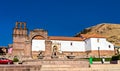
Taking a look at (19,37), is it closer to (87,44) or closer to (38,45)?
(38,45)

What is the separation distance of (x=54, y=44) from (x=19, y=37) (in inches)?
434

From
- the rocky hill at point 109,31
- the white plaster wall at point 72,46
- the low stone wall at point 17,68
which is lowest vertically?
the low stone wall at point 17,68

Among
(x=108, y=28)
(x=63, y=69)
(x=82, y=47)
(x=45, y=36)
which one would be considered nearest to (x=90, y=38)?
(x=82, y=47)

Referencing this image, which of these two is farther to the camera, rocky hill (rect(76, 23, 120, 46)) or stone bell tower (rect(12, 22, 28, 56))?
rocky hill (rect(76, 23, 120, 46))

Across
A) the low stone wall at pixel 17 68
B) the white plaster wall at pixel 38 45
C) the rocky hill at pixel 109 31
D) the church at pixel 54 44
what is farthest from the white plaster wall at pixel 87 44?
the rocky hill at pixel 109 31

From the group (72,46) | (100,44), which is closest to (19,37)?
(72,46)

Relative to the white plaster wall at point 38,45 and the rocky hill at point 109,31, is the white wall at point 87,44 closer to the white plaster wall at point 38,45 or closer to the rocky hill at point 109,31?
the white plaster wall at point 38,45

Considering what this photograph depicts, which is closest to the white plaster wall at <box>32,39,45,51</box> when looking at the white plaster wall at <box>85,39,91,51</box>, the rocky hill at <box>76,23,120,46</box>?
the white plaster wall at <box>85,39,91,51</box>

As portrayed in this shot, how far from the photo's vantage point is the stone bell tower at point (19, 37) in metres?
64.3

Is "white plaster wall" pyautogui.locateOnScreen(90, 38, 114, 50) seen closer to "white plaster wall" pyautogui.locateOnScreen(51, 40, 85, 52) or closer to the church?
the church

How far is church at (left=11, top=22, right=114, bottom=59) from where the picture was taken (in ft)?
205

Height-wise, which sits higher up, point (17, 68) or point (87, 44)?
point (87, 44)

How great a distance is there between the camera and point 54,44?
64.8 meters

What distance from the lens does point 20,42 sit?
65.4 m
